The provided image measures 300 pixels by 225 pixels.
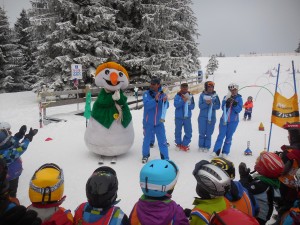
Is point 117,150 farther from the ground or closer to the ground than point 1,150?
closer to the ground

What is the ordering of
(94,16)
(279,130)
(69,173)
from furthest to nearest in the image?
(94,16) < (279,130) < (69,173)

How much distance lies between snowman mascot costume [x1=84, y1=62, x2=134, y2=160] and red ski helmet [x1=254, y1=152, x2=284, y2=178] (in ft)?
10.8

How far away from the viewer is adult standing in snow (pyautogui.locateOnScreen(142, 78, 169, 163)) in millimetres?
5680

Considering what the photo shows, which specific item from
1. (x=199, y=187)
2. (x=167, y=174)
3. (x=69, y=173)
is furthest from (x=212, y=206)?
(x=69, y=173)

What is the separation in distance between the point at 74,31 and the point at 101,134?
13.0 meters

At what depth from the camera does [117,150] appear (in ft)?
18.5

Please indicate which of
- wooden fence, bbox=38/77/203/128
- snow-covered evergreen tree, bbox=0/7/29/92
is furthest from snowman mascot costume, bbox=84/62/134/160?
snow-covered evergreen tree, bbox=0/7/29/92

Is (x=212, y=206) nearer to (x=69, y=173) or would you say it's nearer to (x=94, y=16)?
(x=69, y=173)

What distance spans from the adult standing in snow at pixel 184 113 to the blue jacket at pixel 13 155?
3.81 m

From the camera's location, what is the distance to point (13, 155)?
3527mm

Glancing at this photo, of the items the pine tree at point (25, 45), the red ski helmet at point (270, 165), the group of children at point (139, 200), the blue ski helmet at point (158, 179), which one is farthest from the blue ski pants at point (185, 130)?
the pine tree at point (25, 45)

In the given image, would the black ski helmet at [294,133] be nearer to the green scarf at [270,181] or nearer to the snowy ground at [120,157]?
the green scarf at [270,181]

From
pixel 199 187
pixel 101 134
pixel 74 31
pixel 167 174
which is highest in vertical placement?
pixel 74 31

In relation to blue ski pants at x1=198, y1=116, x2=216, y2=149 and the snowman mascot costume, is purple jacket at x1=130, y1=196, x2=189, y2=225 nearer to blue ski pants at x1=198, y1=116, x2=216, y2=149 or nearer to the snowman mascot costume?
the snowman mascot costume
